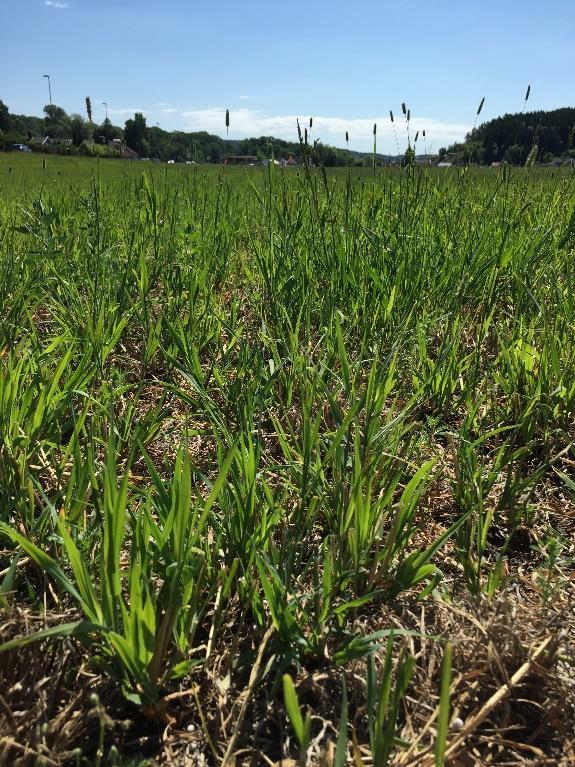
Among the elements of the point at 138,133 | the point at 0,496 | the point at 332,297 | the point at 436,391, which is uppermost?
the point at 138,133

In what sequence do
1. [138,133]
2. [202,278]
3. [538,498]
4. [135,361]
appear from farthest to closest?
[138,133] < [202,278] < [135,361] < [538,498]

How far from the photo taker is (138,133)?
18.7 feet

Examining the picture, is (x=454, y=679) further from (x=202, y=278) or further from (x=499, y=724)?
(x=202, y=278)

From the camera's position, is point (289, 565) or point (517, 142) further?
point (517, 142)

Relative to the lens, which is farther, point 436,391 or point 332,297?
point 332,297

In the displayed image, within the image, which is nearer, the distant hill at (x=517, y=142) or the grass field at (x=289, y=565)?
the grass field at (x=289, y=565)

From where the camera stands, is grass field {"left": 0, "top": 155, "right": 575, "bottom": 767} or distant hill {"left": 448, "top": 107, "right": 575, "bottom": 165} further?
distant hill {"left": 448, "top": 107, "right": 575, "bottom": 165}

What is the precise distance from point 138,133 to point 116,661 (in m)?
5.88

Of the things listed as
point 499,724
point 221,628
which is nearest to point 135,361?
point 221,628

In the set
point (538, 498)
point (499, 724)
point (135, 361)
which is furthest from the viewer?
point (135, 361)

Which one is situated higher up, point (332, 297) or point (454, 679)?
point (332, 297)

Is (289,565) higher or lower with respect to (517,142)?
lower

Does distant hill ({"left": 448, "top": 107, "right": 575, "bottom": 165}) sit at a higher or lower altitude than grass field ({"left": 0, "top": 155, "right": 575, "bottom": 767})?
higher

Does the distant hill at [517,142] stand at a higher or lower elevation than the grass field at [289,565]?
higher
